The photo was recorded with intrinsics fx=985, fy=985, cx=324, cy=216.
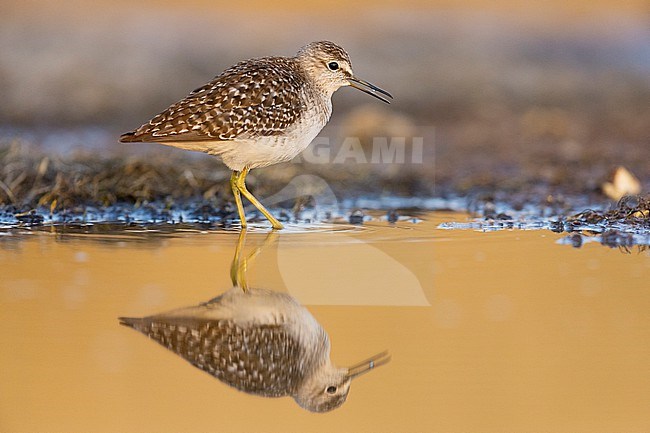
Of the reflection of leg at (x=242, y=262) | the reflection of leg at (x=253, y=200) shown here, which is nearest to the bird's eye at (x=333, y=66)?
the reflection of leg at (x=253, y=200)

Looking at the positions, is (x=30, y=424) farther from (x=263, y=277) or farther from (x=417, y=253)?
(x=417, y=253)

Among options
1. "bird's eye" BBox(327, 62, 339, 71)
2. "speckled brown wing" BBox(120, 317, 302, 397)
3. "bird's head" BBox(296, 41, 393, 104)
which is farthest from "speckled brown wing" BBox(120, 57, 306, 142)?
"speckled brown wing" BBox(120, 317, 302, 397)

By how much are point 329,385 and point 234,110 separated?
3.81 metres

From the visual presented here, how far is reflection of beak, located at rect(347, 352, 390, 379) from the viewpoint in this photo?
16.3ft

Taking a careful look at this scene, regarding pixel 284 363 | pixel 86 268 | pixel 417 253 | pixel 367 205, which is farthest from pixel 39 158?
pixel 284 363

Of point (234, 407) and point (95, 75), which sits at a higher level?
point (95, 75)

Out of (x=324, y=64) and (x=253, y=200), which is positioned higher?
(x=324, y=64)

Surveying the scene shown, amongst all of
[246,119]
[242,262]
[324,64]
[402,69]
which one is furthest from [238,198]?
[402,69]

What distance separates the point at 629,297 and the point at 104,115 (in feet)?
36.8

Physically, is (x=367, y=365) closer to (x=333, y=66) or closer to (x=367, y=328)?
(x=367, y=328)

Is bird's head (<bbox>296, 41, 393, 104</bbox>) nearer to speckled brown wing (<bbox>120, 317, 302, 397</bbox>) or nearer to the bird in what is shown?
the bird

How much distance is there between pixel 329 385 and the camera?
497 centimetres

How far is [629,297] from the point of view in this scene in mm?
6188

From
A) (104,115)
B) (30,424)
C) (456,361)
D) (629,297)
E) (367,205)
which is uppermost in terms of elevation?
(104,115)
